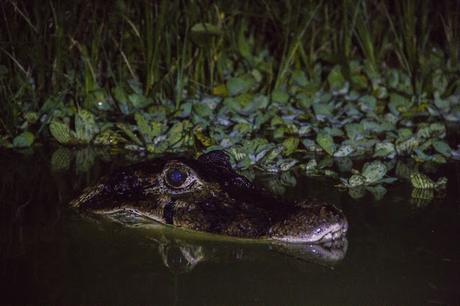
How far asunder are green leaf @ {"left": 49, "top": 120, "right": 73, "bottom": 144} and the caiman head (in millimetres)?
1331

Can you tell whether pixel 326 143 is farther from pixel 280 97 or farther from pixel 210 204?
pixel 210 204

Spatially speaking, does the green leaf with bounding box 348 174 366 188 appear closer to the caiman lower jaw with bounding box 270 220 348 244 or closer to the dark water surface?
the dark water surface

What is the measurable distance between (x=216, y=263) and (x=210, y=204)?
0.48 meters

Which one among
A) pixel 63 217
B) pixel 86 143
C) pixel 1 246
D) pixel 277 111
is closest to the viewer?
pixel 1 246

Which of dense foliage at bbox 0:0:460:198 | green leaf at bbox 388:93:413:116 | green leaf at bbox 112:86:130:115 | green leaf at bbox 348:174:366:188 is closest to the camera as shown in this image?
green leaf at bbox 348:174:366:188

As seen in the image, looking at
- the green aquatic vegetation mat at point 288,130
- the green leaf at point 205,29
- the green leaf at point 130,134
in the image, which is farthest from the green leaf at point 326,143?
the green leaf at point 205,29

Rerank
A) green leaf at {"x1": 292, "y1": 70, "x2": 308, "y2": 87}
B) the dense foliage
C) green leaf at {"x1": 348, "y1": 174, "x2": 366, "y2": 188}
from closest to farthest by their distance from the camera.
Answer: green leaf at {"x1": 348, "y1": 174, "x2": 366, "y2": 188} < the dense foliage < green leaf at {"x1": 292, "y1": 70, "x2": 308, "y2": 87}

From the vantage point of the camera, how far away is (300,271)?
414 centimetres

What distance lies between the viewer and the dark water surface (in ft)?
12.7

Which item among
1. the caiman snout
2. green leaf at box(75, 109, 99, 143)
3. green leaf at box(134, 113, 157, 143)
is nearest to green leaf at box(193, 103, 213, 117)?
green leaf at box(134, 113, 157, 143)

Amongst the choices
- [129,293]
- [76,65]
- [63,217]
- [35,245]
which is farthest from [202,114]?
[129,293]

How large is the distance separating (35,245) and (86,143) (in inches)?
81.1

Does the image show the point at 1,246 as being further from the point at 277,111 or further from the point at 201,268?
the point at 277,111

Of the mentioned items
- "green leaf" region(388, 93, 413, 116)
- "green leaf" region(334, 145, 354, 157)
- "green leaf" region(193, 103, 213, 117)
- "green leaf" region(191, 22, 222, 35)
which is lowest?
"green leaf" region(388, 93, 413, 116)
